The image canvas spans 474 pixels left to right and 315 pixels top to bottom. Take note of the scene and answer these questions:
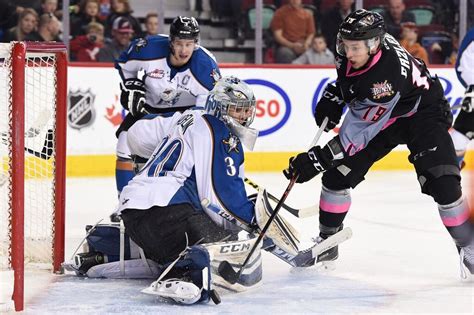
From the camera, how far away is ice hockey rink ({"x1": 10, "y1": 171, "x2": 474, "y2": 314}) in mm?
3336

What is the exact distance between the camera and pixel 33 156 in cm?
397

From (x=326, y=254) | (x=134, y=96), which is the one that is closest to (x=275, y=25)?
(x=134, y=96)

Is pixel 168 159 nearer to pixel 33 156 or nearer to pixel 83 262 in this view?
pixel 83 262

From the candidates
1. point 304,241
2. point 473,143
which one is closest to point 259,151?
point 473,143

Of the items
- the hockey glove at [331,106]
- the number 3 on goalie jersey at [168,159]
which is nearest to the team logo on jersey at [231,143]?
the number 3 on goalie jersey at [168,159]

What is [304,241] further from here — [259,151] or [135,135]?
[259,151]

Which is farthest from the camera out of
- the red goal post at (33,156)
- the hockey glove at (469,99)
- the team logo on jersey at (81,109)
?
the team logo on jersey at (81,109)

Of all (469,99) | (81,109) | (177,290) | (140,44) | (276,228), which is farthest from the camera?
(81,109)

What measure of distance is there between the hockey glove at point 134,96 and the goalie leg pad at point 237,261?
1.14 meters

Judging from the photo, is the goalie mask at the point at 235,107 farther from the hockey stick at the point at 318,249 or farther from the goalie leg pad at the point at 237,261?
the hockey stick at the point at 318,249

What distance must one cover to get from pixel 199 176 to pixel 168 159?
0.41 feet

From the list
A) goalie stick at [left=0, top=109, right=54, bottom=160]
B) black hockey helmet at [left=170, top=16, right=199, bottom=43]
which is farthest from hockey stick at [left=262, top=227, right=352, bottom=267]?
black hockey helmet at [left=170, top=16, right=199, bottom=43]

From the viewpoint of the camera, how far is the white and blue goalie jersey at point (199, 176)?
343cm

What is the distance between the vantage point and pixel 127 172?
4.71 m
